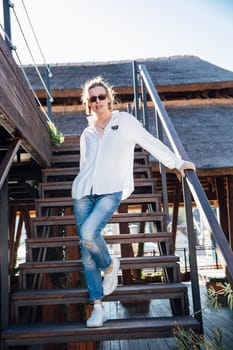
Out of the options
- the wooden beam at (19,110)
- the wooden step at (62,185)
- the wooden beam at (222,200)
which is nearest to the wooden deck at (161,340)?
the wooden step at (62,185)

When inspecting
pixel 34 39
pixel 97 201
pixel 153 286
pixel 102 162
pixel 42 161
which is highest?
pixel 34 39

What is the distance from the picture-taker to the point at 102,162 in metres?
2.24

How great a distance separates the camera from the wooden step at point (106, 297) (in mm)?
2295

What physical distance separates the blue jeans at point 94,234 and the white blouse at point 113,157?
0.06 meters

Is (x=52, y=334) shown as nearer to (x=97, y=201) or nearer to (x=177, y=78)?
(x=97, y=201)

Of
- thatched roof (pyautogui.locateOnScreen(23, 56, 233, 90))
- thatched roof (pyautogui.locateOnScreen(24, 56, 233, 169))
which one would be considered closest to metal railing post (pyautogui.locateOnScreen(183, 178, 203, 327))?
thatched roof (pyautogui.locateOnScreen(24, 56, 233, 169))

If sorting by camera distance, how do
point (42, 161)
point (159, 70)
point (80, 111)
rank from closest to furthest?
point (42, 161)
point (80, 111)
point (159, 70)

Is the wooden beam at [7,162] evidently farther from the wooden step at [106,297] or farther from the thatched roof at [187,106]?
the thatched roof at [187,106]

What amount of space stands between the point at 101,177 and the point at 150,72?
767 centimetres

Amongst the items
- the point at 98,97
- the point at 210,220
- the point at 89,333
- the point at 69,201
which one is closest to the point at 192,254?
the point at 210,220

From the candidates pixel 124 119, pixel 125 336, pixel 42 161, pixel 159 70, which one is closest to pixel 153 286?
pixel 125 336

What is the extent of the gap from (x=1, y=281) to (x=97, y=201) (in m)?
0.85

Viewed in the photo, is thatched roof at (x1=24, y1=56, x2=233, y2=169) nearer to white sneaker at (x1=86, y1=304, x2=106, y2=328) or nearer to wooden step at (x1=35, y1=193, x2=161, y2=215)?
wooden step at (x1=35, y1=193, x2=161, y2=215)

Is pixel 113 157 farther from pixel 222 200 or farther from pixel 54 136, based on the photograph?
pixel 222 200
